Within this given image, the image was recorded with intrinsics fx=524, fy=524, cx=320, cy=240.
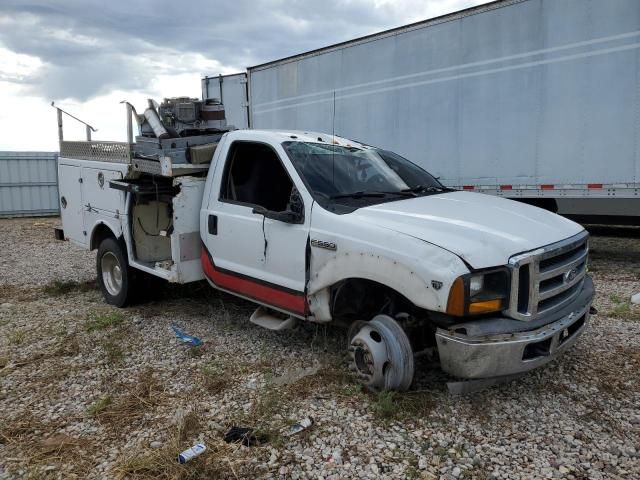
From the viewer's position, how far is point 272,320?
456 cm

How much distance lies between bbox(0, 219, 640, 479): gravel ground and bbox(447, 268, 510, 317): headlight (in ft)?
2.50

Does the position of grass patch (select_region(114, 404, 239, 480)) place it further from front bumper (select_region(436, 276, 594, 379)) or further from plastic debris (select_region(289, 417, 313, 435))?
front bumper (select_region(436, 276, 594, 379))

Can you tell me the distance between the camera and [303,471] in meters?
2.87

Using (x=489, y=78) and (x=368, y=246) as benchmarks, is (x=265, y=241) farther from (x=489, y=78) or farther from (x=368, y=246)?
(x=489, y=78)

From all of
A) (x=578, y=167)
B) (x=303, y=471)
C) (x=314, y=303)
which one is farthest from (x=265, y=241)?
(x=578, y=167)

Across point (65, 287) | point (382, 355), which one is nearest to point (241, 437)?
point (382, 355)

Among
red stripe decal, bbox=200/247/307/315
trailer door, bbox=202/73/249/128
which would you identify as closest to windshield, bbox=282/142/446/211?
red stripe decal, bbox=200/247/307/315

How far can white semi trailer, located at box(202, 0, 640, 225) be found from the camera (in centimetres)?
704

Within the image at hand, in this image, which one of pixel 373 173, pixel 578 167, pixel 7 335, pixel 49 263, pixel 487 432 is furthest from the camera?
pixel 49 263

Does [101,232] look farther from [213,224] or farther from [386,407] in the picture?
[386,407]

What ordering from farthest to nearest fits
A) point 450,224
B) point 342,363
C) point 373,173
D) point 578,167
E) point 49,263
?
point 49,263, point 578,167, point 373,173, point 342,363, point 450,224

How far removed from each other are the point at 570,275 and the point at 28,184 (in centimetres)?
1878

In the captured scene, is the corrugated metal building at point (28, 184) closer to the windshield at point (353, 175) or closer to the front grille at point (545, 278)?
the windshield at point (353, 175)

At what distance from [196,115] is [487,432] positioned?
4904 mm
